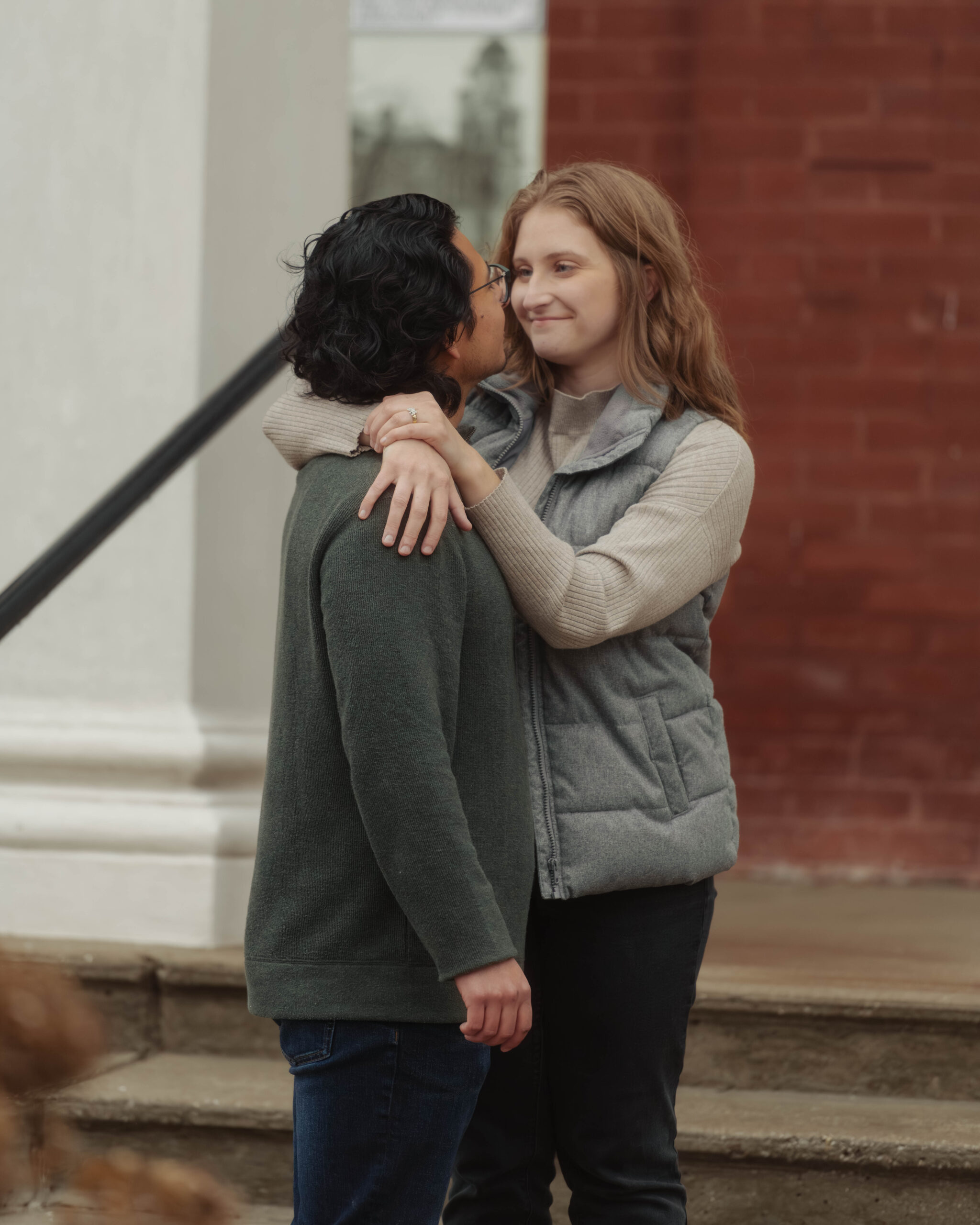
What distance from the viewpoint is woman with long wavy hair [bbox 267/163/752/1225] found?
5.22 ft

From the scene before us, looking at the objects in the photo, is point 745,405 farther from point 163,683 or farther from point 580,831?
point 580,831

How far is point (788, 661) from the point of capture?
13.6ft

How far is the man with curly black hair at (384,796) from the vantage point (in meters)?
1.30

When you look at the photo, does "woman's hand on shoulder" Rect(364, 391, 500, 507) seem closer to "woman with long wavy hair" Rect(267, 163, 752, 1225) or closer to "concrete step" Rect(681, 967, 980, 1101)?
"woman with long wavy hair" Rect(267, 163, 752, 1225)

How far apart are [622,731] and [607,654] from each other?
9 cm

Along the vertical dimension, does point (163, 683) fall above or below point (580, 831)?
below

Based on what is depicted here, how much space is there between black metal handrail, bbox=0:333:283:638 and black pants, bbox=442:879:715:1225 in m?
1.18

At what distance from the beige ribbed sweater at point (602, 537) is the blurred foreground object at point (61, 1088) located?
2.79ft

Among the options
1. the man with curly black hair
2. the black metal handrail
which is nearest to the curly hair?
the man with curly black hair

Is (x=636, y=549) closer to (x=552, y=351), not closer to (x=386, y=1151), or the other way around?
(x=552, y=351)

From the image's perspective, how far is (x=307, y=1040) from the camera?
1368 millimetres

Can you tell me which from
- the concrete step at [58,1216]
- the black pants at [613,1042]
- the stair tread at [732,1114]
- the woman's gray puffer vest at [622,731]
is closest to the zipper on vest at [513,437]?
the woman's gray puffer vest at [622,731]

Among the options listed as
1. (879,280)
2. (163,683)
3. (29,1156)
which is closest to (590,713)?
(29,1156)

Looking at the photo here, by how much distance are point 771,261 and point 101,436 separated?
85.6 inches
